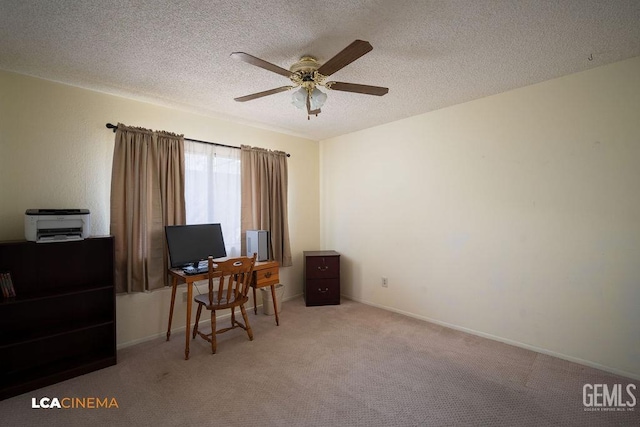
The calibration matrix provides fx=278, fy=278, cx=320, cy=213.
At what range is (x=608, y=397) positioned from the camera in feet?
6.41

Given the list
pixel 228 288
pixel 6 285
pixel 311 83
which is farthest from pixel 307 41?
pixel 6 285

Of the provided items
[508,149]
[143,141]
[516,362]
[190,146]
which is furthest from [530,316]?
[143,141]

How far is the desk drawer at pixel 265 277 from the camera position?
3141mm

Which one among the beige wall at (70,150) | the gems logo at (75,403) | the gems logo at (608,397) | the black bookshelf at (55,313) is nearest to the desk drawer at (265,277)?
the beige wall at (70,150)

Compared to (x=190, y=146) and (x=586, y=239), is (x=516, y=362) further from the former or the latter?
(x=190, y=146)

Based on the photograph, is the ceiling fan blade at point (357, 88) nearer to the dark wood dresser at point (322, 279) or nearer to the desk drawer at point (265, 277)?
the desk drawer at point (265, 277)

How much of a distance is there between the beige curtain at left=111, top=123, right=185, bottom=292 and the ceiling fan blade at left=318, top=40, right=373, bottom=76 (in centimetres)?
Answer: 195

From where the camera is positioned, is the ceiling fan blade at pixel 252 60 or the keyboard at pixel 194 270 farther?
the keyboard at pixel 194 270

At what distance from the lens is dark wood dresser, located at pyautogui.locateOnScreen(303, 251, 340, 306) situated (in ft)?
12.5

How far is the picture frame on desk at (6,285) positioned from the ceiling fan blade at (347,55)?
8.97ft

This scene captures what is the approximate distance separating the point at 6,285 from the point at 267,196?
2.46 m

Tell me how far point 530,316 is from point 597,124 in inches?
68.4

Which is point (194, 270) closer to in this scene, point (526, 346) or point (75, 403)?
point (75, 403)

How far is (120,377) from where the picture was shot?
220 centimetres
